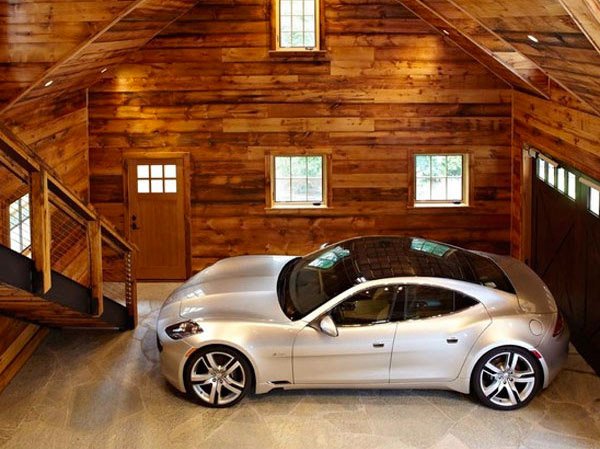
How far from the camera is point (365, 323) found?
22.8 feet

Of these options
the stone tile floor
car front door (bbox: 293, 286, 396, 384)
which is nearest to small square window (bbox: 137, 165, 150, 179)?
the stone tile floor

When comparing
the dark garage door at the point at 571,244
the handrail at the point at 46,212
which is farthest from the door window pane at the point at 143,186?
the dark garage door at the point at 571,244

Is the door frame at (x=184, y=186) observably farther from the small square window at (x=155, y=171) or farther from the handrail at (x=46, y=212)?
the handrail at (x=46, y=212)

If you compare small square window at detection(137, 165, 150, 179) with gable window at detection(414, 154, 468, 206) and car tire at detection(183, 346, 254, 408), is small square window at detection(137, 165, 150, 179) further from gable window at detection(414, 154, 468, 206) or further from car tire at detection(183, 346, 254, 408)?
car tire at detection(183, 346, 254, 408)

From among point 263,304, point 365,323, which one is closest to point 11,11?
point 263,304

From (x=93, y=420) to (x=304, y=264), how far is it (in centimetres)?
236

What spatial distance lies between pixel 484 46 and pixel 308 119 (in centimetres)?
257

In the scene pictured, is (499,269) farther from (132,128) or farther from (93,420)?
(132,128)

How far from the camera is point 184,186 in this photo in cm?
1037

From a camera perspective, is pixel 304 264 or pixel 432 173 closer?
pixel 304 264

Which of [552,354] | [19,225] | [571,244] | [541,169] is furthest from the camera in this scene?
[541,169]

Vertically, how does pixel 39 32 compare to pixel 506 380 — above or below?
above

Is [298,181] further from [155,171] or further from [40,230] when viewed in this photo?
[40,230]

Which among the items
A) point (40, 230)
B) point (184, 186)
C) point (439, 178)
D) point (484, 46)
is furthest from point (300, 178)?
point (40, 230)
